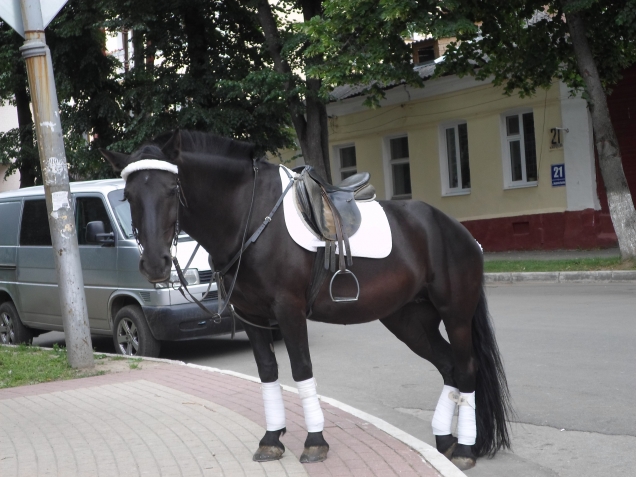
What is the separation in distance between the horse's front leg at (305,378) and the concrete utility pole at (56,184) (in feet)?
15.8

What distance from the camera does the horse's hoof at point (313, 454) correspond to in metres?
5.00

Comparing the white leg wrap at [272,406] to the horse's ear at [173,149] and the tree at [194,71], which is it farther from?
the tree at [194,71]

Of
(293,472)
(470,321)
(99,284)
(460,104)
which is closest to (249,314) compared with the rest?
(293,472)

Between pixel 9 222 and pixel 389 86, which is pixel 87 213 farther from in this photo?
pixel 389 86

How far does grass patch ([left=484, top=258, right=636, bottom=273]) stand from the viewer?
16547 millimetres

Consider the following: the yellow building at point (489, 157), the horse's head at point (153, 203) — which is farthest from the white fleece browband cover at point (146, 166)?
the yellow building at point (489, 157)

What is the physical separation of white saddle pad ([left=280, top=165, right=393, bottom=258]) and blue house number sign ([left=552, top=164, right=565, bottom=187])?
17422 millimetres

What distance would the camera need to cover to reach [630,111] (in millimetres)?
21422

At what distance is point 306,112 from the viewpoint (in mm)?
21453

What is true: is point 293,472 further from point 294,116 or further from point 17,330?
point 294,116

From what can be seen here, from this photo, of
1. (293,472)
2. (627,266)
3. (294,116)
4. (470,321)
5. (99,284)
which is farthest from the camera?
(294,116)

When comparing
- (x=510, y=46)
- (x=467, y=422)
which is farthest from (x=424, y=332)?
(x=510, y=46)

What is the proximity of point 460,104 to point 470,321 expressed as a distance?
1949 centimetres

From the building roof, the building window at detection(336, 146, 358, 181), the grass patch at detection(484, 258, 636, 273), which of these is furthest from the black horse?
the building window at detection(336, 146, 358, 181)
